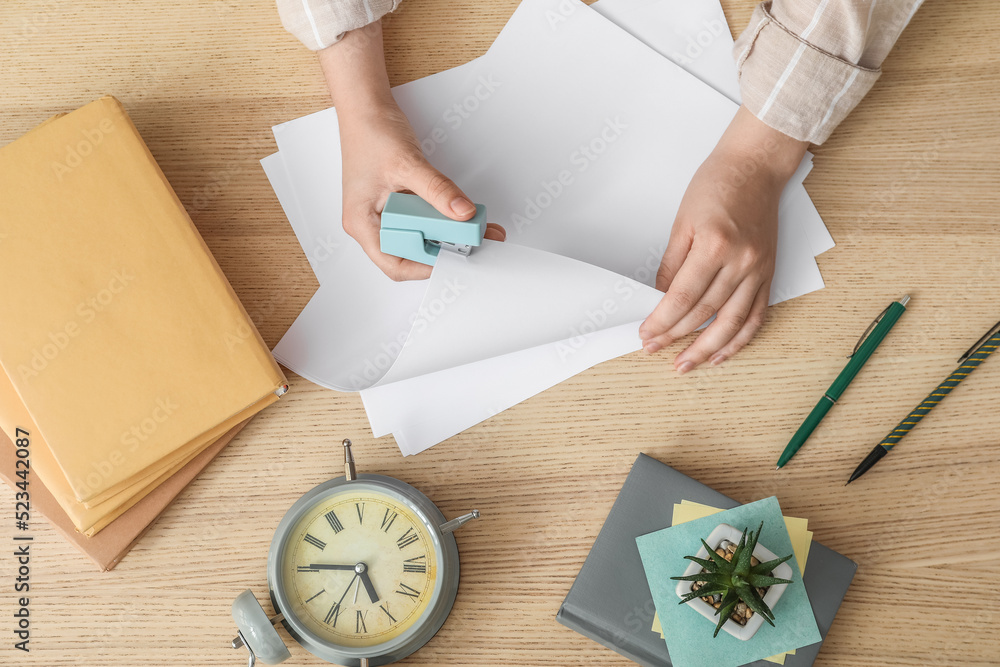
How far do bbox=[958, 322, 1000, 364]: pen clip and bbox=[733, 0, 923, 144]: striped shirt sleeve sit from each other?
0.26 metres

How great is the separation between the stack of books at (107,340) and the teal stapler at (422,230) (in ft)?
0.55

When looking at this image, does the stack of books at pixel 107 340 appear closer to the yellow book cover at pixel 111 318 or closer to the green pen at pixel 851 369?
the yellow book cover at pixel 111 318

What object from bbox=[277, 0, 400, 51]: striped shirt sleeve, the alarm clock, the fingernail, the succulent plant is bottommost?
the alarm clock

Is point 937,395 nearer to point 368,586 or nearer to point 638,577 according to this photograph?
point 638,577

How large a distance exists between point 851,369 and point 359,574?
1.69 feet

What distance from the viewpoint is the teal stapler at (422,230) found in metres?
0.52

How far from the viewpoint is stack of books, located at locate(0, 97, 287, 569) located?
55 centimetres

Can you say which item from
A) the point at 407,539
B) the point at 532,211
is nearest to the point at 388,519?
the point at 407,539

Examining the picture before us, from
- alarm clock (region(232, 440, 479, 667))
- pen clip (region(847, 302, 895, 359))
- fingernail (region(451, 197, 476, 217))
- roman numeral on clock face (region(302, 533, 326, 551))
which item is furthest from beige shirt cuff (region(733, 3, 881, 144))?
roman numeral on clock face (region(302, 533, 326, 551))

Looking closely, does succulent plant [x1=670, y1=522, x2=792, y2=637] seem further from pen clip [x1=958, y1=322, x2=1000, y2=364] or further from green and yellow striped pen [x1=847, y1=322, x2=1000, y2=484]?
pen clip [x1=958, y1=322, x2=1000, y2=364]

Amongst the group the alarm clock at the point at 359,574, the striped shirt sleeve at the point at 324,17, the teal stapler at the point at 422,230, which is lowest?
the alarm clock at the point at 359,574

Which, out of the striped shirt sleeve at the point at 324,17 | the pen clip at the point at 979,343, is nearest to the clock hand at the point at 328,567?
the striped shirt sleeve at the point at 324,17

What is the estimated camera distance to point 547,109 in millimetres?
671

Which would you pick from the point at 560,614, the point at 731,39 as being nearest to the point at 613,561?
the point at 560,614
